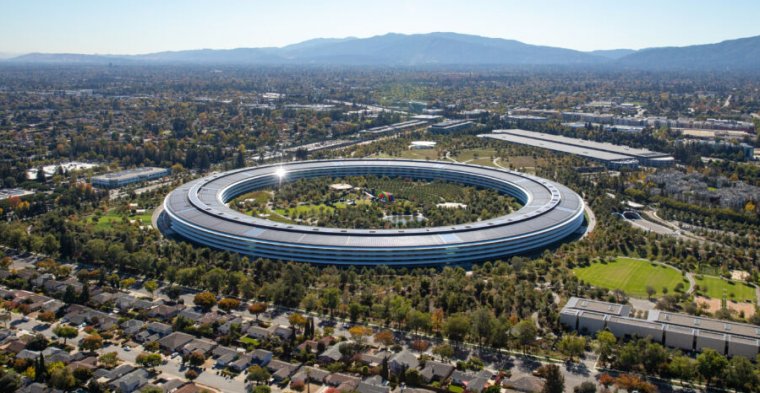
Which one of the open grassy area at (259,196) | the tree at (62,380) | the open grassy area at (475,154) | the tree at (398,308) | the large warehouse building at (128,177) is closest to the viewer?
the tree at (62,380)

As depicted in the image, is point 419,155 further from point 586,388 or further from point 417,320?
point 586,388

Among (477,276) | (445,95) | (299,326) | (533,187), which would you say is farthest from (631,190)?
(445,95)

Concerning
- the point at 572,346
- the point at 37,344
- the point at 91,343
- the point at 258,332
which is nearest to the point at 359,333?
the point at 258,332

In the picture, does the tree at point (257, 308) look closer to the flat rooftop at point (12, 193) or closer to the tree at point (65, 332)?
the tree at point (65, 332)

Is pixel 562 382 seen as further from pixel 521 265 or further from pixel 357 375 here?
pixel 521 265

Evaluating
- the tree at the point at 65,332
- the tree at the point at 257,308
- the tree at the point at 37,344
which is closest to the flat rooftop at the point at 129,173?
the tree at the point at 65,332

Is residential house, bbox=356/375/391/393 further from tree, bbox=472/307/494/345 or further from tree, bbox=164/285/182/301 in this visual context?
tree, bbox=164/285/182/301
